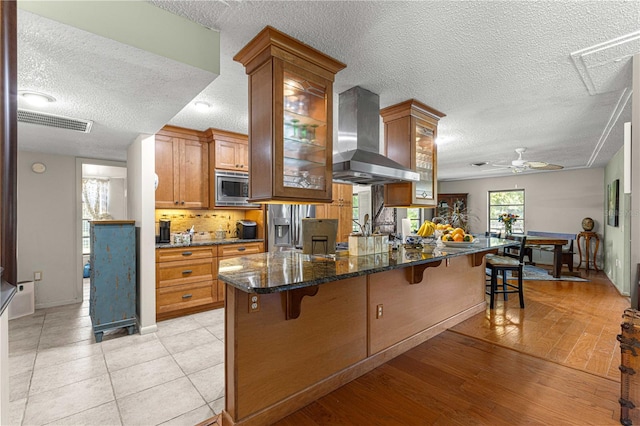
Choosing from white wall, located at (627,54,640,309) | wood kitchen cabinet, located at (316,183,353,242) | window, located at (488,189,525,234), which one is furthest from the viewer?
window, located at (488,189,525,234)

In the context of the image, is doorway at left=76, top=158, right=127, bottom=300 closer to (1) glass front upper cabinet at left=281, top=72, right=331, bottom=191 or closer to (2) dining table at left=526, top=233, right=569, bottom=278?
(1) glass front upper cabinet at left=281, top=72, right=331, bottom=191

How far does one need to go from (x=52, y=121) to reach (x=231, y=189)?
208cm

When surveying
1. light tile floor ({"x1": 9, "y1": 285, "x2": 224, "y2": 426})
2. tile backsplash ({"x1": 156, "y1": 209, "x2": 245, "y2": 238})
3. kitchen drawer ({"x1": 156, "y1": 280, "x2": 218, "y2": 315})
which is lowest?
light tile floor ({"x1": 9, "y1": 285, "x2": 224, "y2": 426})

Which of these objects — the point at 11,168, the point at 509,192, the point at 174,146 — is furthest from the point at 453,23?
the point at 509,192

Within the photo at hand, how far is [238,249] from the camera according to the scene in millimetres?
4223

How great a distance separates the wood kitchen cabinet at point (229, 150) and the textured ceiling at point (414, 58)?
0.75 metres

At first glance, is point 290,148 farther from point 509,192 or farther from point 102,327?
point 509,192

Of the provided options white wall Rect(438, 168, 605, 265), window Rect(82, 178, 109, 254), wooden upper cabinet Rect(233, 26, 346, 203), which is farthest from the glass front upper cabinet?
white wall Rect(438, 168, 605, 265)

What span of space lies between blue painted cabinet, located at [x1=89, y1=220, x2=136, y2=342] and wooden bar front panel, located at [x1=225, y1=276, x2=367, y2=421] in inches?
83.8

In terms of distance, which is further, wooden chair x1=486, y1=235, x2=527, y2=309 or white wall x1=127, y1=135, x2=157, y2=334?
wooden chair x1=486, y1=235, x2=527, y2=309

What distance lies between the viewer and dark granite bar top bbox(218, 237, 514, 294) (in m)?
1.57

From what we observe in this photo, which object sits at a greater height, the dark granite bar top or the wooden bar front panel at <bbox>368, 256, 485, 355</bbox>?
the dark granite bar top

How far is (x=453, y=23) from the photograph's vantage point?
5.87ft

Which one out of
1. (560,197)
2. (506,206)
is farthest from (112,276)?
(560,197)
